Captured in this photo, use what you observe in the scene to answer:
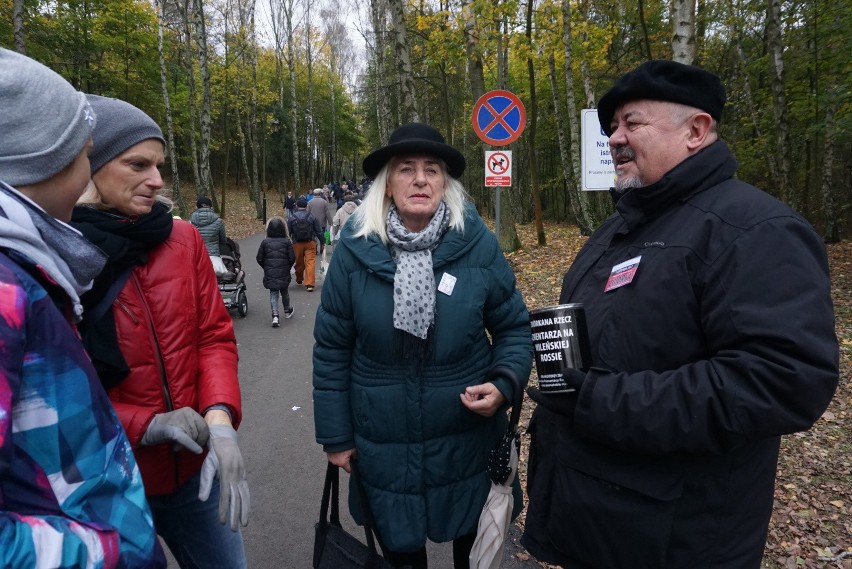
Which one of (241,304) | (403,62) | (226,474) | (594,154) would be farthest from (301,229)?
(226,474)

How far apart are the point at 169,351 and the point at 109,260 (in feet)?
1.25

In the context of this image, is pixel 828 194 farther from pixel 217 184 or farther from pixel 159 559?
pixel 217 184

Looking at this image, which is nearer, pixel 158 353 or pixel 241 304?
pixel 158 353

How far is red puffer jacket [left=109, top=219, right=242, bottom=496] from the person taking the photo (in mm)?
1810

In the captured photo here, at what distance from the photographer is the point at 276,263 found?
9.15 metres

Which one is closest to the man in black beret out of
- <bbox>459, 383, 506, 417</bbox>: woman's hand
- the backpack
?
<bbox>459, 383, 506, 417</bbox>: woman's hand

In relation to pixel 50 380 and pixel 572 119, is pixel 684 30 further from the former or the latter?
pixel 572 119

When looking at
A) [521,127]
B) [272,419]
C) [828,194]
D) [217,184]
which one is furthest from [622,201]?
[217,184]

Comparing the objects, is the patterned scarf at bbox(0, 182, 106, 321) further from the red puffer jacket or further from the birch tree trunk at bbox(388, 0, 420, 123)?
the birch tree trunk at bbox(388, 0, 420, 123)

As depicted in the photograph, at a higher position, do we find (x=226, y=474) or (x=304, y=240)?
(x=304, y=240)

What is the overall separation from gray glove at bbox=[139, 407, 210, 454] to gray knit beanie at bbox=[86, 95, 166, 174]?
0.89 meters

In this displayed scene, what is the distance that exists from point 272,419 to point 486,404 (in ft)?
11.9

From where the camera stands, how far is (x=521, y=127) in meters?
8.08

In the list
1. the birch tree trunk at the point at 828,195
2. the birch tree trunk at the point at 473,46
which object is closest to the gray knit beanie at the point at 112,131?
the birch tree trunk at the point at 473,46
